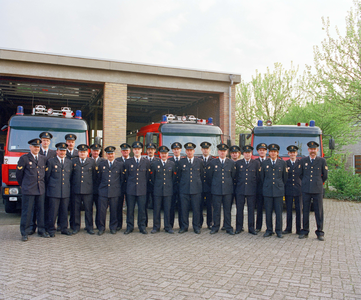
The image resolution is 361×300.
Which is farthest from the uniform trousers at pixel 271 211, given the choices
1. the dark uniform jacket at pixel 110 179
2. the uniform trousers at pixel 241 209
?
the dark uniform jacket at pixel 110 179

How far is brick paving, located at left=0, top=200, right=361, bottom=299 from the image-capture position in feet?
11.8

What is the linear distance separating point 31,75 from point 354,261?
1128 centimetres

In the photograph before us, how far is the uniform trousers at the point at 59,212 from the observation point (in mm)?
6301

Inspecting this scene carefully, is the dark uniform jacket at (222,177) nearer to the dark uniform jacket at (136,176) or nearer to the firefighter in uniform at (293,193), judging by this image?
the firefighter in uniform at (293,193)

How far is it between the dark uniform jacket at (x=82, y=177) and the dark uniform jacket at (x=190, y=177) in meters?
1.90

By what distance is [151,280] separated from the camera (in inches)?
155

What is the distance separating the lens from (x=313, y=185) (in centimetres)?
631

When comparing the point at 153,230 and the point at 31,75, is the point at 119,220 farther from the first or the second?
the point at 31,75

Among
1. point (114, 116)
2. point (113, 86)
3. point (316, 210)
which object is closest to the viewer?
point (316, 210)

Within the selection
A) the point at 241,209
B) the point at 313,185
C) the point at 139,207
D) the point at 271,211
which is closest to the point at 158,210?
the point at 139,207

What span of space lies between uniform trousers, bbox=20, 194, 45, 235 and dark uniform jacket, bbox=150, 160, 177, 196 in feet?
7.35

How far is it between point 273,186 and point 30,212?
480 cm

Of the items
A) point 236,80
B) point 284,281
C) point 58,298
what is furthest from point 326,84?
point 58,298

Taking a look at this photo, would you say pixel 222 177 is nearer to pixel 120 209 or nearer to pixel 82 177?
pixel 120 209
